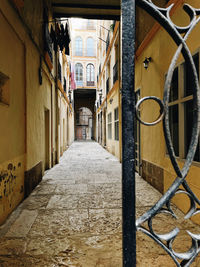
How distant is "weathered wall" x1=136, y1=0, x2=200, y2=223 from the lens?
2865 millimetres

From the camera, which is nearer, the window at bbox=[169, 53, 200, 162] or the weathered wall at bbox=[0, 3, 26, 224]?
the weathered wall at bbox=[0, 3, 26, 224]

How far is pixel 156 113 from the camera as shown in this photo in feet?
14.1

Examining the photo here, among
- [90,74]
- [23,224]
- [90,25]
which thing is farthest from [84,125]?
[23,224]

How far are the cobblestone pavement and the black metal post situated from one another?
1.05 metres

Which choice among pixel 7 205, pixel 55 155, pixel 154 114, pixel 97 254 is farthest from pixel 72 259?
pixel 55 155

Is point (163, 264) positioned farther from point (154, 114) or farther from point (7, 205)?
point (154, 114)

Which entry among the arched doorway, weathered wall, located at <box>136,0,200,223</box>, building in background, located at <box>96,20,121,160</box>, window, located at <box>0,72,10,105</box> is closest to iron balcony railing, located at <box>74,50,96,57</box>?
the arched doorway

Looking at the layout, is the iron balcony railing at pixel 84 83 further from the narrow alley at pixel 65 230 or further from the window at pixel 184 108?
the window at pixel 184 108

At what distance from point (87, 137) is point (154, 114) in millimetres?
32662

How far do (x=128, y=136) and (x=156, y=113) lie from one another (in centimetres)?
346

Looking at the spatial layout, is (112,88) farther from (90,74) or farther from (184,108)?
(90,74)

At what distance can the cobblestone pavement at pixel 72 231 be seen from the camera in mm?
1959

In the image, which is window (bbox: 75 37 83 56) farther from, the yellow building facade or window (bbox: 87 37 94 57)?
the yellow building facade

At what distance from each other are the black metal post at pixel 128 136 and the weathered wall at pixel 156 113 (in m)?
1.98
